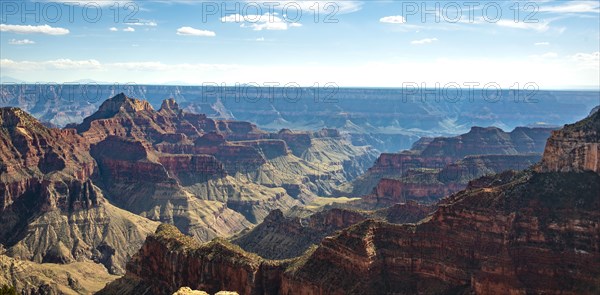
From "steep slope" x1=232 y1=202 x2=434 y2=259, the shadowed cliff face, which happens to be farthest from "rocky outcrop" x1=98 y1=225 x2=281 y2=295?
"steep slope" x1=232 y1=202 x2=434 y2=259

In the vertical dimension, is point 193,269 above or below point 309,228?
above

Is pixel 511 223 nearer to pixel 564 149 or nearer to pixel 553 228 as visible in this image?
pixel 553 228

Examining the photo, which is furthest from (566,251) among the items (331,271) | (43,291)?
(43,291)

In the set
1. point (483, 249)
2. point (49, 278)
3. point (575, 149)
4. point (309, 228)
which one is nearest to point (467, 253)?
point (483, 249)

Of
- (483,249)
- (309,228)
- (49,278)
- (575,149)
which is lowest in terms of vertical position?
(49,278)

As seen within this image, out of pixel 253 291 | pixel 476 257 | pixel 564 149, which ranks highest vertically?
pixel 564 149

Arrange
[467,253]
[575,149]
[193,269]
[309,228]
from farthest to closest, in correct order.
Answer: [309,228] < [193,269] < [575,149] < [467,253]

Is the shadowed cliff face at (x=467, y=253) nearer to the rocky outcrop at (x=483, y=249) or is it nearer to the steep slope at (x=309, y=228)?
the rocky outcrop at (x=483, y=249)

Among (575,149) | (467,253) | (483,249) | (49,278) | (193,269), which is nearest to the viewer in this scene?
(483,249)

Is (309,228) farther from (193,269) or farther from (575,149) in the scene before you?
(575,149)
